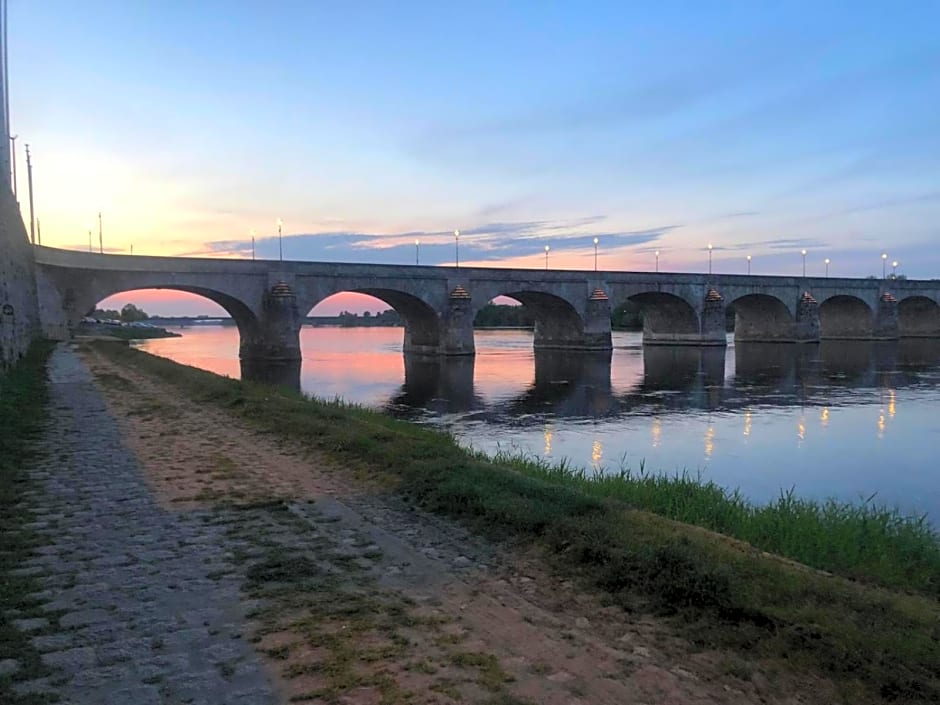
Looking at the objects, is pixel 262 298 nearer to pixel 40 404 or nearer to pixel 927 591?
pixel 40 404

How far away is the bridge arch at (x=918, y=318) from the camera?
7325cm

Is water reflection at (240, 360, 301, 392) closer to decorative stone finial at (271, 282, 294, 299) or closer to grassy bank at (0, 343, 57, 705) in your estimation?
decorative stone finial at (271, 282, 294, 299)

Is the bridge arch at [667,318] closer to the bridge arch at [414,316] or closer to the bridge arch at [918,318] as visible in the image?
the bridge arch at [414,316]

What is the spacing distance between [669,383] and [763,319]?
39.4 metres

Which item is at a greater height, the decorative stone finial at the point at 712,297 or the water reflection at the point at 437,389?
the decorative stone finial at the point at 712,297

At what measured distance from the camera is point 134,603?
14.2ft

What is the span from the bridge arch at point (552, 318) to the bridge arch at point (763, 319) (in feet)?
49.0

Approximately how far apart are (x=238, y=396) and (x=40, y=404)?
135 inches

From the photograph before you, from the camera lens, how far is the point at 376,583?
15.5 ft

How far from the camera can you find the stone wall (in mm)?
19266

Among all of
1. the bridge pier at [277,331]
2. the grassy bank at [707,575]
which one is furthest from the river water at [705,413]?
the grassy bank at [707,575]

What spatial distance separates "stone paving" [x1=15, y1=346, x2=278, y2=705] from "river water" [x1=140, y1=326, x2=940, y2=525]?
7.47 m

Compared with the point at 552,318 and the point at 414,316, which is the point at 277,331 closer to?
the point at 414,316

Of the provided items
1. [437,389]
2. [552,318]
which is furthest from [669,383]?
[552,318]
